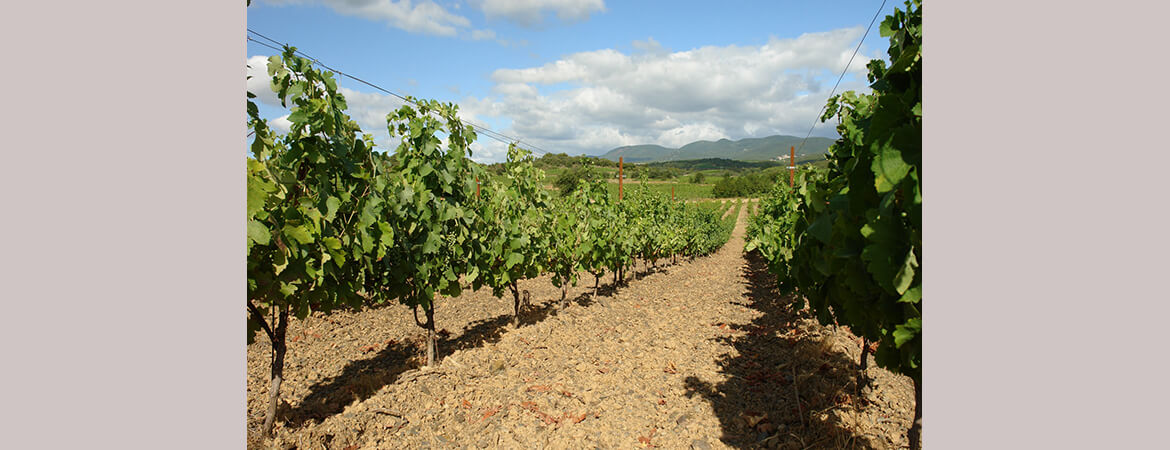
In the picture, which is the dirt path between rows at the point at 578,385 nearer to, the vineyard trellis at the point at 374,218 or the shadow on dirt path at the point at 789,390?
the shadow on dirt path at the point at 789,390

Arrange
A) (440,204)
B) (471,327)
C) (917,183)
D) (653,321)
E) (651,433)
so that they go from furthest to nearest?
1. (653,321)
2. (471,327)
3. (440,204)
4. (651,433)
5. (917,183)

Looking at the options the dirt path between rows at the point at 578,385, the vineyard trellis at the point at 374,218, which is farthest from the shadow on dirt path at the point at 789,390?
the vineyard trellis at the point at 374,218

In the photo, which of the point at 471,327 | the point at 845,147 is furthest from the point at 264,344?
the point at 845,147

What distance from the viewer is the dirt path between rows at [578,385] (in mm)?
4309

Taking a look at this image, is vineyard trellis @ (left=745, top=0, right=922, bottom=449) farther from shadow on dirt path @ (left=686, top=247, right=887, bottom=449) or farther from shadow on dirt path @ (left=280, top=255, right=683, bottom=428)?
shadow on dirt path @ (left=280, top=255, right=683, bottom=428)

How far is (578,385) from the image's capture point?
555 cm

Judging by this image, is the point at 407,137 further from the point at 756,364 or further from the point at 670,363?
the point at 756,364

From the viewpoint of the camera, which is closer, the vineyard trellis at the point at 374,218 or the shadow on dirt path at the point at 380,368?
the vineyard trellis at the point at 374,218

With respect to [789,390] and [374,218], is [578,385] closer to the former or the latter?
[789,390]

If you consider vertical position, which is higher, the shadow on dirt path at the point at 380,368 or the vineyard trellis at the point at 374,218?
the vineyard trellis at the point at 374,218

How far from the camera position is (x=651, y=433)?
4523mm

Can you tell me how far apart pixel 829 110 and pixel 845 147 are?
1111mm

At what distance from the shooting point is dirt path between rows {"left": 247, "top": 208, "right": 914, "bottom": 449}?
4.31 metres

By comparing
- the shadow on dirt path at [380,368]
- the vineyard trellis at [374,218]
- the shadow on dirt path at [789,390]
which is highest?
the vineyard trellis at [374,218]
